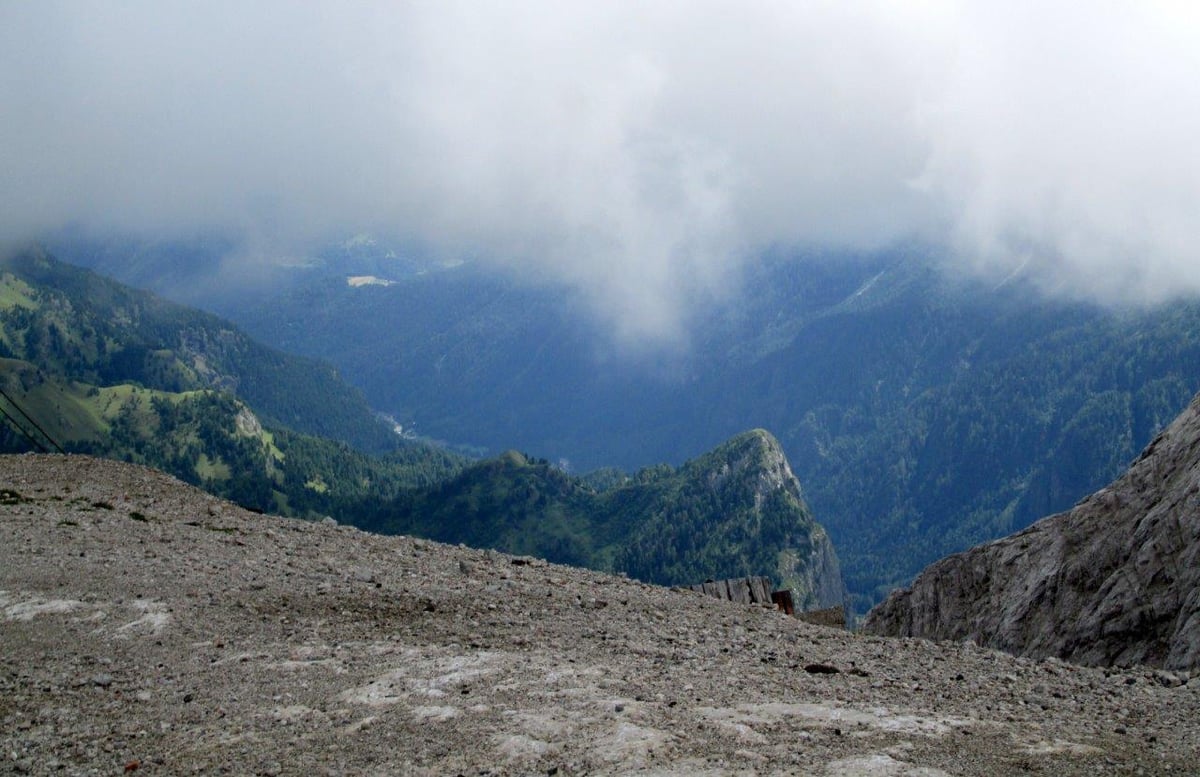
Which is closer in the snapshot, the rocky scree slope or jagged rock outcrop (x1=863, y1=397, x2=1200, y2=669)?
the rocky scree slope

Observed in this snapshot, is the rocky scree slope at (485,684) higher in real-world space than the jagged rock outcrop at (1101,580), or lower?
lower

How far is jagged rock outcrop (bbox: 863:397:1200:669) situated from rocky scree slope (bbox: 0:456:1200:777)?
3859 mm

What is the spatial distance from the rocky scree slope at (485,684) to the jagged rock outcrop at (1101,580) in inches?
152

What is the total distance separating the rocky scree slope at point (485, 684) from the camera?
13.2 m

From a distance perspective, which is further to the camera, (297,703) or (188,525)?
(188,525)

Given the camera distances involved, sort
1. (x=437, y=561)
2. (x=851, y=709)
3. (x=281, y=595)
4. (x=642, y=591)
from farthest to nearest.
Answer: (x=437, y=561)
(x=642, y=591)
(x=281, y=595)
(x=851, y=709)

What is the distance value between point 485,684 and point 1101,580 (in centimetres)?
1286

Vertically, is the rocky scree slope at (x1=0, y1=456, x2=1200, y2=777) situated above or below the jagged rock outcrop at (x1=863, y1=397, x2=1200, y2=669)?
below

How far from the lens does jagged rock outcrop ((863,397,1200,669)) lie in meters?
20.4

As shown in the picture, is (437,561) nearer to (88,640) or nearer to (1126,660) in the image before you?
(88,640)

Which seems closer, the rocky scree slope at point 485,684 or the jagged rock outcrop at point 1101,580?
the rocky scree slope at point 485,684

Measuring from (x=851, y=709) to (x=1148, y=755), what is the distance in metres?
3.44

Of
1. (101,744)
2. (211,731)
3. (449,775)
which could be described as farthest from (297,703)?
(449,775)

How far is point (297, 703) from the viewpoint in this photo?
16.1 meters
